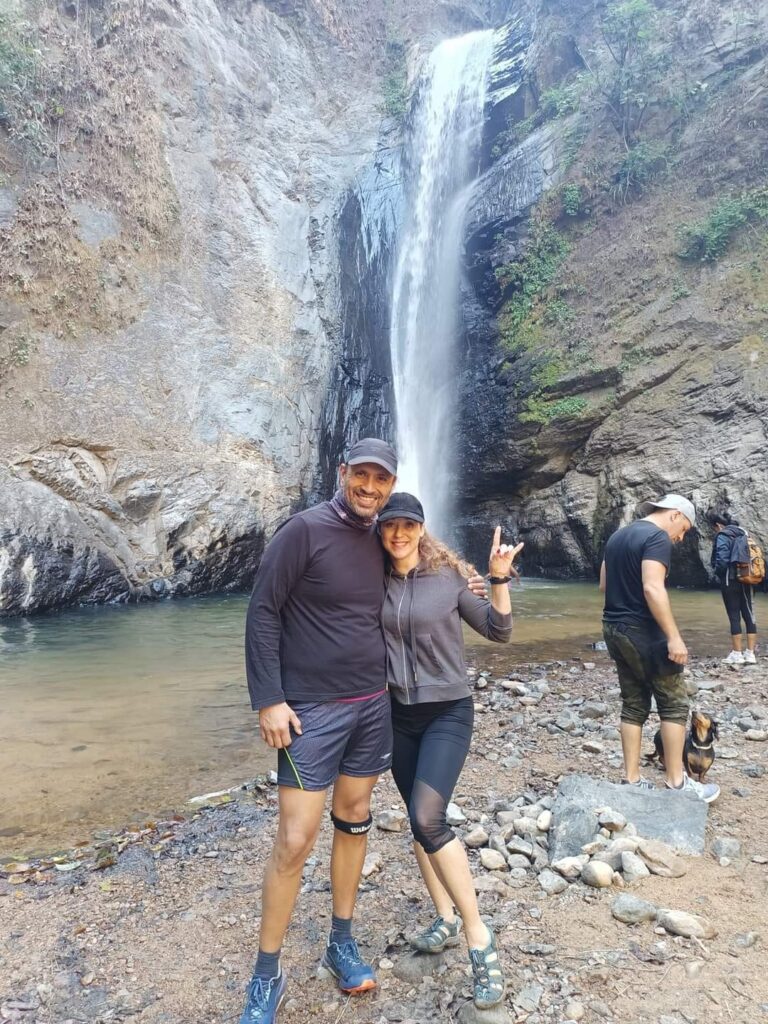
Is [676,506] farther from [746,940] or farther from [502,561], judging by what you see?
[746,940]

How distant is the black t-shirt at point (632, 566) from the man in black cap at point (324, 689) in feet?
6.92

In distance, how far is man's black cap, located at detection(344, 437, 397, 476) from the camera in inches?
103

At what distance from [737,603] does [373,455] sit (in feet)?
24.7

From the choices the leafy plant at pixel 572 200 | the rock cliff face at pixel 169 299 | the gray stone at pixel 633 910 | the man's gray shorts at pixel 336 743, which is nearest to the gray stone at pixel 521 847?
the gray stone at pixel 633 910

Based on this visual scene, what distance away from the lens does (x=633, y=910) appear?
2.76 metres

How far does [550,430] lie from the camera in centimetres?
2041

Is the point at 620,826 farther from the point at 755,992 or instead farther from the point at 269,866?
the point at 269,866

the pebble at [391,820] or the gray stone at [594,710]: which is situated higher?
the pebble at [391,820]

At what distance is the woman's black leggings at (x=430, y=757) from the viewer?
8.25ft

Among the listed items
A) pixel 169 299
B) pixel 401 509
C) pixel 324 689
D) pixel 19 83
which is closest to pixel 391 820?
pixel 324 689

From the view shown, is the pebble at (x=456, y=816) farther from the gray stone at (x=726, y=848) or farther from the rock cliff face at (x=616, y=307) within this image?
the rock cliff face at (x=616, y=307)

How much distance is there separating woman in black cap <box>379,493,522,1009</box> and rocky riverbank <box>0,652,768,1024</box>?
345 millimetres

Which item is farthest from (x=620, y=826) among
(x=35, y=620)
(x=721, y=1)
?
(x=721, y=1)

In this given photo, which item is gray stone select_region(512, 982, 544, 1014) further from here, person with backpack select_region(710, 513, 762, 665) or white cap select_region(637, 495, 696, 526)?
person with backpack select_region(710, 513, 762, 665)
